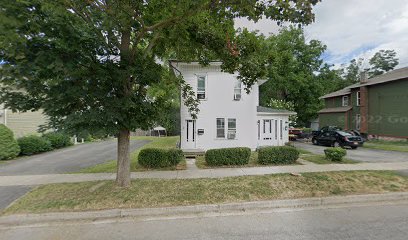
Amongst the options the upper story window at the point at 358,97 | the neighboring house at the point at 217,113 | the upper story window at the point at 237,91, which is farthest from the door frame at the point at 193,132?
the upper story window at the point at 358,97

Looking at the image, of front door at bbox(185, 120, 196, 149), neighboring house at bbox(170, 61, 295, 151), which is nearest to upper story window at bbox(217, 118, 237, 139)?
neighboring house at bbox(170, 61, 295, 151)

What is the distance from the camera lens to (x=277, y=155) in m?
10.2

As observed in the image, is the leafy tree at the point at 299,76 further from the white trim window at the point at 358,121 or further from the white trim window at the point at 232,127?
the white trim window at the point at 232,127

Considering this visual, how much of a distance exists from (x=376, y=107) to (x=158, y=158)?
1023 inches

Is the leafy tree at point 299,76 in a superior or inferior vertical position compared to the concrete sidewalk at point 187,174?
superior

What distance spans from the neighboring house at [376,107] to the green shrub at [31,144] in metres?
30.4

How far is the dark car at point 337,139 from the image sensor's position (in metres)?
18.1

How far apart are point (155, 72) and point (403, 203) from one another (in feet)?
24.1

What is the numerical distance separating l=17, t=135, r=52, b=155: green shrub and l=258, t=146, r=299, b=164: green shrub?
14.3 meters

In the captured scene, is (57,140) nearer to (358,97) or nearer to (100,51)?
(100,51)

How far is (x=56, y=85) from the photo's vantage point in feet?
17.2

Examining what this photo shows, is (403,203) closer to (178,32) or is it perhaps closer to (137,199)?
(137,199)

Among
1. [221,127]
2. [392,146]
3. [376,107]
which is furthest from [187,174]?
[376,107]

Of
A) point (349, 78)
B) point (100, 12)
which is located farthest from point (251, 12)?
point (349, 78)
